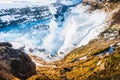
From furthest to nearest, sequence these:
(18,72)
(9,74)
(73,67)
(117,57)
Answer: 1. (73,67)
2. (117,57)
3. (18,72)
4. (9,74)

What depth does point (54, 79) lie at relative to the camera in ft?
424

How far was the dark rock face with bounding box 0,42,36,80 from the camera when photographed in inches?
4811

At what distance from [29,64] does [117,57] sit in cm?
2875

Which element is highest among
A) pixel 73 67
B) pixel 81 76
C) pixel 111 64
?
pixel 111 64

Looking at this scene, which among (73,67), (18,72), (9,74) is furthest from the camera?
(73,67)

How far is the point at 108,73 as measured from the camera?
118375 millimetres

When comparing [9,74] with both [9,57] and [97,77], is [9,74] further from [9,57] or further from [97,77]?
[97,77]

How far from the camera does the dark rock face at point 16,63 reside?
122m

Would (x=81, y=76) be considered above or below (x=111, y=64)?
below

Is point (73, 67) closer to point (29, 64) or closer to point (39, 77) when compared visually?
point (29, 64)

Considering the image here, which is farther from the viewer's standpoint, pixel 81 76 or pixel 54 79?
pixel 81 76

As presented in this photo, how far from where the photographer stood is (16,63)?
12569 cm

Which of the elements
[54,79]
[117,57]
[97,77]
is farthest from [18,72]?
[117,57]

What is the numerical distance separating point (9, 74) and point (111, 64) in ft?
108
